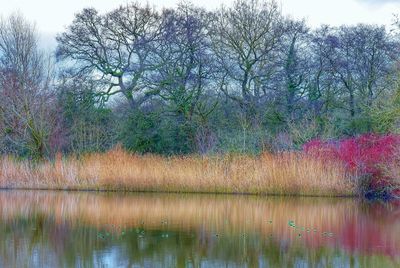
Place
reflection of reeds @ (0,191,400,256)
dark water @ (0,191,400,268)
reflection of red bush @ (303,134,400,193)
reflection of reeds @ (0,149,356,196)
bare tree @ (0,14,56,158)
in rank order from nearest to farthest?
dark water @ (0,191,400,268) < reflection of reeds @ (0,191,400,256) < reflection of red bush @ (303,134,400,193) < reflection of reeds @ (0,149,356,196) < bare tree @ (0,14,56,158)

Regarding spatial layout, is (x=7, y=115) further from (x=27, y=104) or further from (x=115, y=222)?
(x=115, y=222)

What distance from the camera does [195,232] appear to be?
12.9 m

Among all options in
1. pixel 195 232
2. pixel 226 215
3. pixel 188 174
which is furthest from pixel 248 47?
pixel 195 232

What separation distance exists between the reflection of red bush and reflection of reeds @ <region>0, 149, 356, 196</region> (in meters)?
0.42

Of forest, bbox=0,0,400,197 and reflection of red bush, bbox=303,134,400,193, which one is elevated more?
forest, bbox=0,0,400,197

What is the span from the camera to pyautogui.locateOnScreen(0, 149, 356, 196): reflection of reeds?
67.0ft

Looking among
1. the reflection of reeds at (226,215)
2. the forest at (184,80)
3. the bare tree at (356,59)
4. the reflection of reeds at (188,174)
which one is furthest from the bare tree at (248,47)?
the reflection of reeds at (226,215)

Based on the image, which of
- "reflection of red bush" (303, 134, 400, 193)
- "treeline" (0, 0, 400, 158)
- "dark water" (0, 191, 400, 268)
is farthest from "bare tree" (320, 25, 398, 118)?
"dark water" (0, 191, 400, 268)

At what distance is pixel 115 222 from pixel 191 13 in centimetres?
1582

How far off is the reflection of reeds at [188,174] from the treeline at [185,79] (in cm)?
296

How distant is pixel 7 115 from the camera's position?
86.3ft

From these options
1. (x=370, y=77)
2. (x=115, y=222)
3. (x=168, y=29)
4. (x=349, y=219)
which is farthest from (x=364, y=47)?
(x=115, y=222)

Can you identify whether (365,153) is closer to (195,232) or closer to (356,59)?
(356,59)

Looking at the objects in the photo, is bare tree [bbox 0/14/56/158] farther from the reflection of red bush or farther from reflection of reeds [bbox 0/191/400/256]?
the reflection of red bush
